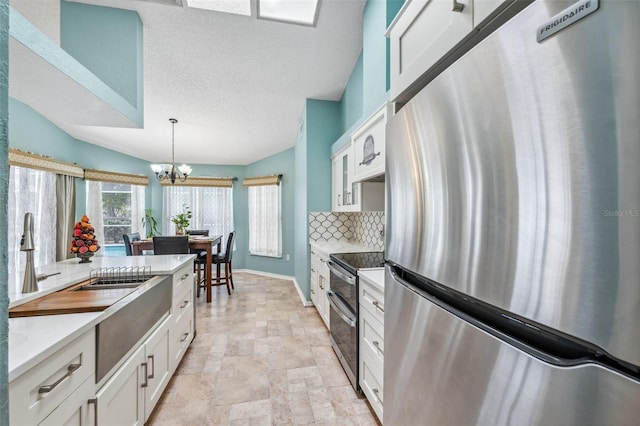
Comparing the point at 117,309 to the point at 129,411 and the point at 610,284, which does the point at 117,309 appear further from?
the point at 610,284

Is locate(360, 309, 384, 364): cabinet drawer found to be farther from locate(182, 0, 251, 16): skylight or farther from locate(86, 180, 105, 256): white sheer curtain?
locate(86, 180, 105, 256): white sheer curtain

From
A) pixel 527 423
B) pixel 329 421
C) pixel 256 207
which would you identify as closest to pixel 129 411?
pixel 329 421

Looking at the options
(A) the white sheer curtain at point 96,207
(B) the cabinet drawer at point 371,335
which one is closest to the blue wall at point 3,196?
(B) the cabinet drawer at point 371,335

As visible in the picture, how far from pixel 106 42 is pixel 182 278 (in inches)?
79.2

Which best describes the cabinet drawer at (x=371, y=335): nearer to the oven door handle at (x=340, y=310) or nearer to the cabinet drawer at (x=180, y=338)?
the oven door handle at (x=340, y=310)

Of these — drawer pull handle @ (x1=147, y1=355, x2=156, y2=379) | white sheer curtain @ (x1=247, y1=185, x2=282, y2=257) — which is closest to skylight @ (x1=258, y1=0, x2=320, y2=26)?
drawer pull handle @ (x1=147, y1=355, x2=156, y2=379)

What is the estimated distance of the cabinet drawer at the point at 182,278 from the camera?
2.05 m

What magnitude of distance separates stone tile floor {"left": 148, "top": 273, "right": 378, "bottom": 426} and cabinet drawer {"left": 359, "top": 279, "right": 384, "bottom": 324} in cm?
71

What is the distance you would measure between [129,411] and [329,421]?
1.10 meters

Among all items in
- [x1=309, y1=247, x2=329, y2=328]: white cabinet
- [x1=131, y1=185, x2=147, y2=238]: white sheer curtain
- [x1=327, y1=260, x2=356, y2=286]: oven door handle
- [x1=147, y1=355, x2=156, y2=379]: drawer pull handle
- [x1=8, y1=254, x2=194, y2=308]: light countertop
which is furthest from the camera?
[x1=131, y1=185, x2=147, y2=238]: white sheer curtain

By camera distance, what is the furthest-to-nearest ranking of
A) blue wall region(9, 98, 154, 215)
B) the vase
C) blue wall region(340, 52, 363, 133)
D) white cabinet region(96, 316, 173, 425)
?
blue wall region(9, 98, 154, 215)
blue wall region(340, 52, 363, 133)
the vase
white cabinet region(96, 316, 173, 425)

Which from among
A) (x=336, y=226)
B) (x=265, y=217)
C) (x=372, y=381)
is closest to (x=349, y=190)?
(x=336, y=226)

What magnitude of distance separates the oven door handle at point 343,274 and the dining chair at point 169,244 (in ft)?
8.04

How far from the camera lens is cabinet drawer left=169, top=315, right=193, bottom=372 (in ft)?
6.54
